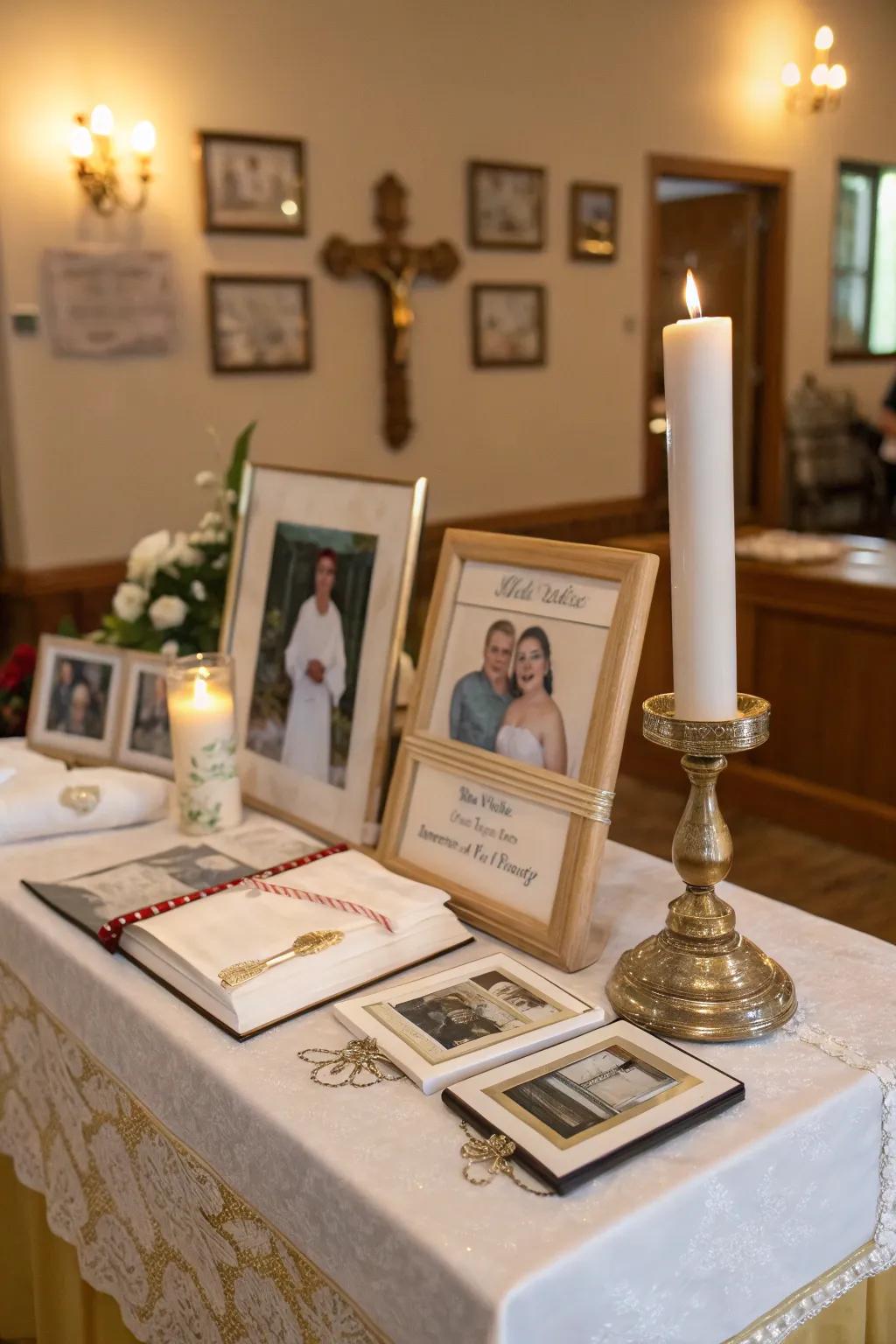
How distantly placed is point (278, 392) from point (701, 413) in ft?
13.9

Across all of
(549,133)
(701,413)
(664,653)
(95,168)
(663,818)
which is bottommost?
(663,818)

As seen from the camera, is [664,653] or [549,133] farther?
[549,133]

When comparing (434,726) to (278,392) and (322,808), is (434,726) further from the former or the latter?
(278,392)

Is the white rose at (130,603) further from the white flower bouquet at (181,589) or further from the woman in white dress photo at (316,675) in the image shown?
the woman in white dress photo at (316,675)

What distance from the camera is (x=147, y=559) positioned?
5.78 feet

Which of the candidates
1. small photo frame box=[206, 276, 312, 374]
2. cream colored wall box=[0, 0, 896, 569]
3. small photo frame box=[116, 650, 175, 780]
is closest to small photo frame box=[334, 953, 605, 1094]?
small photo frame box=[116, 650, 175, 780]

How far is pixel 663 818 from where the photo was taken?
3666mm

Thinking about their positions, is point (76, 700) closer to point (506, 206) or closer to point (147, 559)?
point (147, 559)

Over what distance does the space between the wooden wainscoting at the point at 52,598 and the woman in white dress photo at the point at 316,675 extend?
3.15m

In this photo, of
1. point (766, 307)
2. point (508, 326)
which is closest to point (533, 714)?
point (508, 326)

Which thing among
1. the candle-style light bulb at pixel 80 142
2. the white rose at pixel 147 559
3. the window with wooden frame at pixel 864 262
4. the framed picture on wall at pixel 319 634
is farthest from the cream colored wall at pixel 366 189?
the framed picture on wall at pixel 319 634

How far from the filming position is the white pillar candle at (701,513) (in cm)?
84

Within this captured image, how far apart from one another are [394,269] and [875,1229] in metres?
4.67

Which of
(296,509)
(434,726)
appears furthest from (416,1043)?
(296,509)
